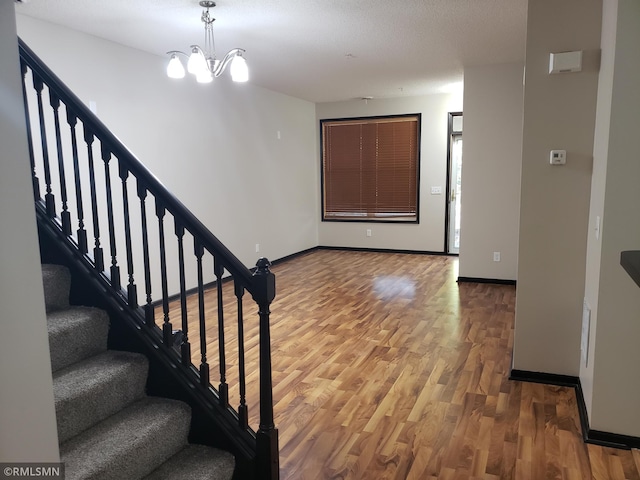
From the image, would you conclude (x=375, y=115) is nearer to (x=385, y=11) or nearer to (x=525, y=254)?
(x=385, y=11)

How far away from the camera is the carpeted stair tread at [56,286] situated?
7.52ft

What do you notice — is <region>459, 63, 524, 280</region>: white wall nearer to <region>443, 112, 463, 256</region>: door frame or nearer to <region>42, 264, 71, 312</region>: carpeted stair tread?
<region>443, 112, 463, 256</region>: door frame

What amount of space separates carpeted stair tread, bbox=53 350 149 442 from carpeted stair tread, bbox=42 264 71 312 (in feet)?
1.16

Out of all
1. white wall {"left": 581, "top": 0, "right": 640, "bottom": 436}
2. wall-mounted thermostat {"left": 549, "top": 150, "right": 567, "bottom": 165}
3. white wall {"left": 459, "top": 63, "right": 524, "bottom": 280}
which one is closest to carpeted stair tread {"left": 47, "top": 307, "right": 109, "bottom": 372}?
white wall {"left": 581, "top": 0, "right": 640, "bottom": 436}

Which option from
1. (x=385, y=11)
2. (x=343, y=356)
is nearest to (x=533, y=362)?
(x=343, y=356)

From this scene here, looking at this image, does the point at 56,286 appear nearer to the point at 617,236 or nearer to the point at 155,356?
the point at 155,356

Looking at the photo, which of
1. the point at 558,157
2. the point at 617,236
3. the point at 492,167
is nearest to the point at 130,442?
the point at 617,236

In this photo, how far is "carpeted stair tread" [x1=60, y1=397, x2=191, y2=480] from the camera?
1735 mm

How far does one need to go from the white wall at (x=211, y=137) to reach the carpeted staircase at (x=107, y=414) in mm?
2366

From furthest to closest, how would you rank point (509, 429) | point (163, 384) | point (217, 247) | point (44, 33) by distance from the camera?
point (44, 33) < point (509, 429) < point (163, 384) < point (217, 247)

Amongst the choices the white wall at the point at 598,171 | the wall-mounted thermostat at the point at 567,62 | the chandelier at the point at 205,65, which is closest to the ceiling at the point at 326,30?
the chandelier at the point at 205,65

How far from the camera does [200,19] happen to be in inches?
149

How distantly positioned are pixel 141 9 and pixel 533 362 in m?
3.79

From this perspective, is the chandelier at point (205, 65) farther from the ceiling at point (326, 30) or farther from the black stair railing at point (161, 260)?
the black stair railing at point (161, 260)
